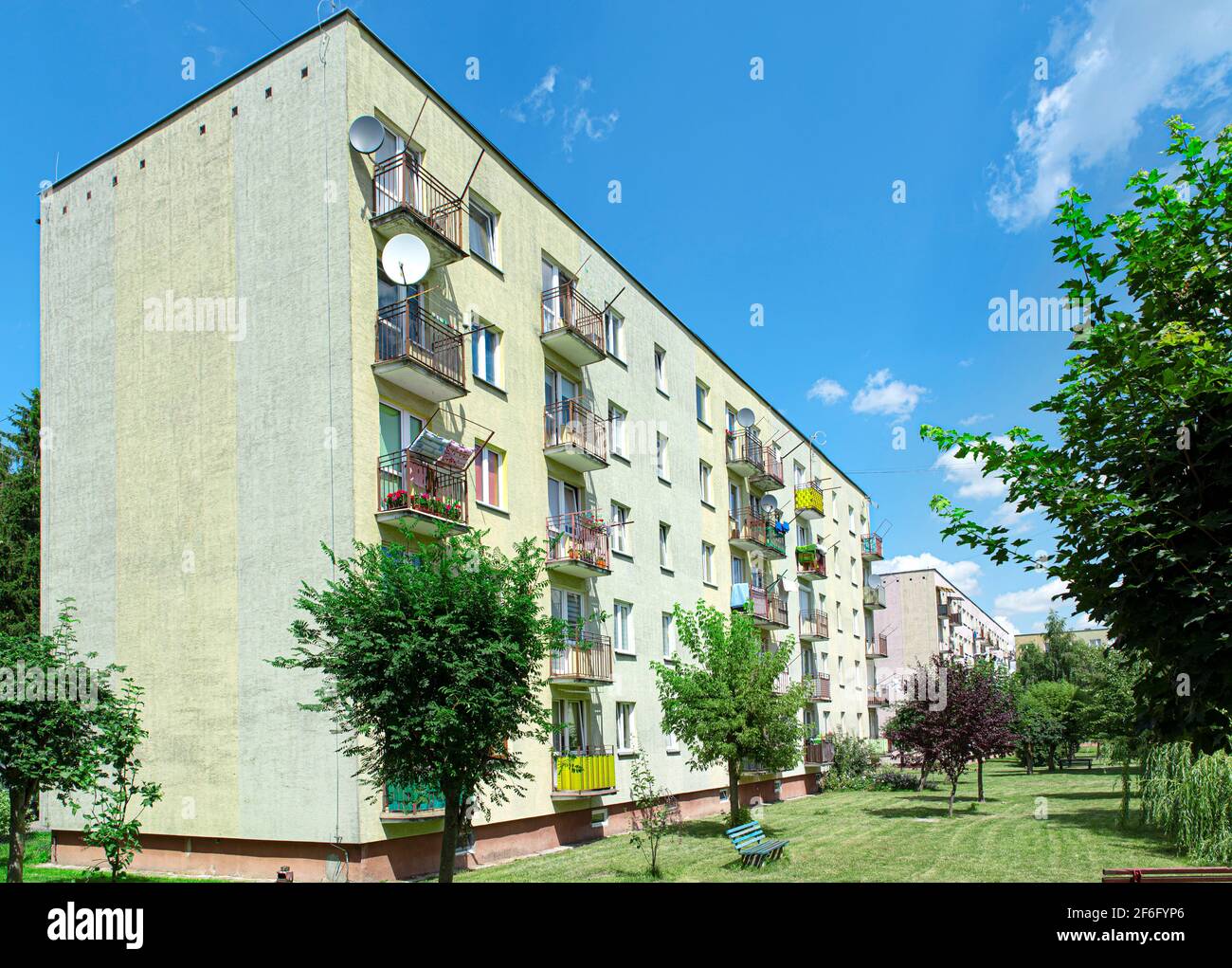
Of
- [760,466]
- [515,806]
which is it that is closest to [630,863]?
[515,806]

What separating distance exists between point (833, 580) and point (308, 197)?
36.4 metres

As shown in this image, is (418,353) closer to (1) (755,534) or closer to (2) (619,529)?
(2) (619,529)

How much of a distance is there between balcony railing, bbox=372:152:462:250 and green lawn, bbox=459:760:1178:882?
12.8 metres

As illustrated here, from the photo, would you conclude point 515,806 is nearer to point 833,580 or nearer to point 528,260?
point 528,260

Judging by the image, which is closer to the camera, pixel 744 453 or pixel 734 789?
pixel 734 789

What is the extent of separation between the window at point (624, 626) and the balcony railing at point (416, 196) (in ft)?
37.5

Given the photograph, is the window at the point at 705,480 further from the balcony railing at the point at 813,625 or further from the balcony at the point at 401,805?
the balcony at the point at 401,805

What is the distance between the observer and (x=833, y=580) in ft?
159

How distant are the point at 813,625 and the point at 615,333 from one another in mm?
20276

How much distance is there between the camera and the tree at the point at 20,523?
32000 mm

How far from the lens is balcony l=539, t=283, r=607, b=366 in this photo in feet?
78.5

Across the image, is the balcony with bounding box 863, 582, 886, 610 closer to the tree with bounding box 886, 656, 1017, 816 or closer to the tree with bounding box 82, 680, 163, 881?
the tree with bounding box 886, 656, 1017, 816

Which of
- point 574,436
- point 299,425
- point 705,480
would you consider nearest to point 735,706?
point 574,436

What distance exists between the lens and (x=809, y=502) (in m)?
42.7
